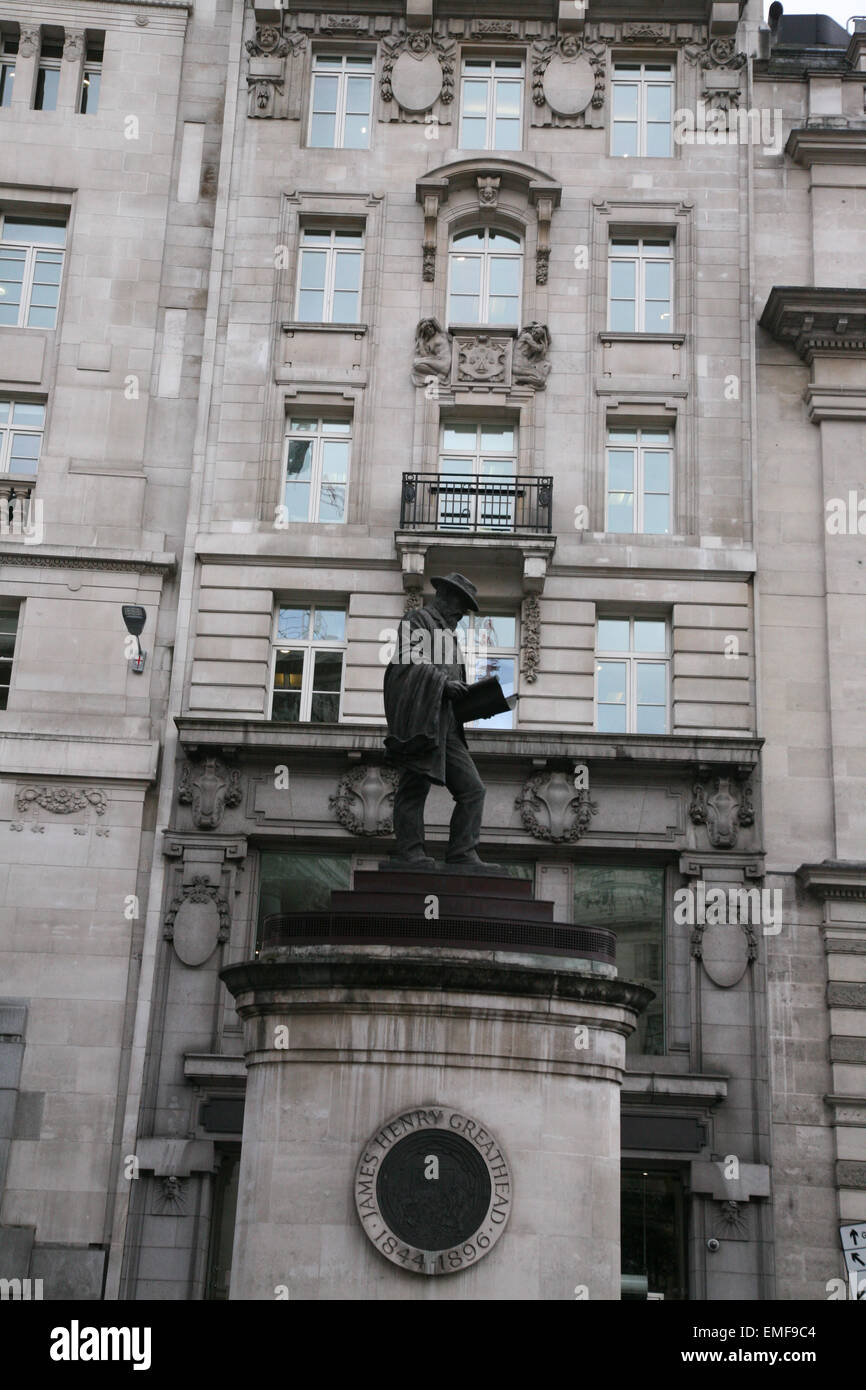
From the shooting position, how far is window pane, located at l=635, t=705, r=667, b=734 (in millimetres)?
25922

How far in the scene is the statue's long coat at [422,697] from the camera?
14.2 meters

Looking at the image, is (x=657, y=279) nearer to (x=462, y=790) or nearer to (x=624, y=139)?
(x=624, y=139)

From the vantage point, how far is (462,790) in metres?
14.5

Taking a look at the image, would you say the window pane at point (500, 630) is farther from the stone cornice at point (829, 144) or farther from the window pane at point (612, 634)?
the stone cornice at point (829, 144)

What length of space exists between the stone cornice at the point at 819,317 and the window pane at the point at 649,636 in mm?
5483

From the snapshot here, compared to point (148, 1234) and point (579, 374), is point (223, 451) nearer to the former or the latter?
point (579, 374)

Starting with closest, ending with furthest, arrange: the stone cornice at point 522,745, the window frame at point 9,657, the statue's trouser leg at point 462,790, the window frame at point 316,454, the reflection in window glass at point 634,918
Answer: the statue's trouser leg at point 462,790 → the reflection in window glass at point 634,918 → the stone cornice at point 522,745 → the window frame at point 9,657 → the window frame at point 316,454

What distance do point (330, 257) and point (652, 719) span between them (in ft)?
34.0

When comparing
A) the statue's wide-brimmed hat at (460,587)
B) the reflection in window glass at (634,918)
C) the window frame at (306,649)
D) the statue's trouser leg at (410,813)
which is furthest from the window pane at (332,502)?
the statue's trouser leg at (410,813)

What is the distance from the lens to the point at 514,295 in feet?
92.6

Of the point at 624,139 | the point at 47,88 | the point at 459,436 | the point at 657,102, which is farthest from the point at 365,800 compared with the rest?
the point at 47,88

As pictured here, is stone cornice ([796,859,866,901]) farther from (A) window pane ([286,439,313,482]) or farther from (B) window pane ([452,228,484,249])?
(B) window pane ([452,228,484,249])

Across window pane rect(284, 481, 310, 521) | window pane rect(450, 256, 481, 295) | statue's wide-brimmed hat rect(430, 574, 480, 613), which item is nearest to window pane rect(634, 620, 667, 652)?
window pane rect(284, 481, 310, 521)

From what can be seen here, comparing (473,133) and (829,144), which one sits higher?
(473,133)
